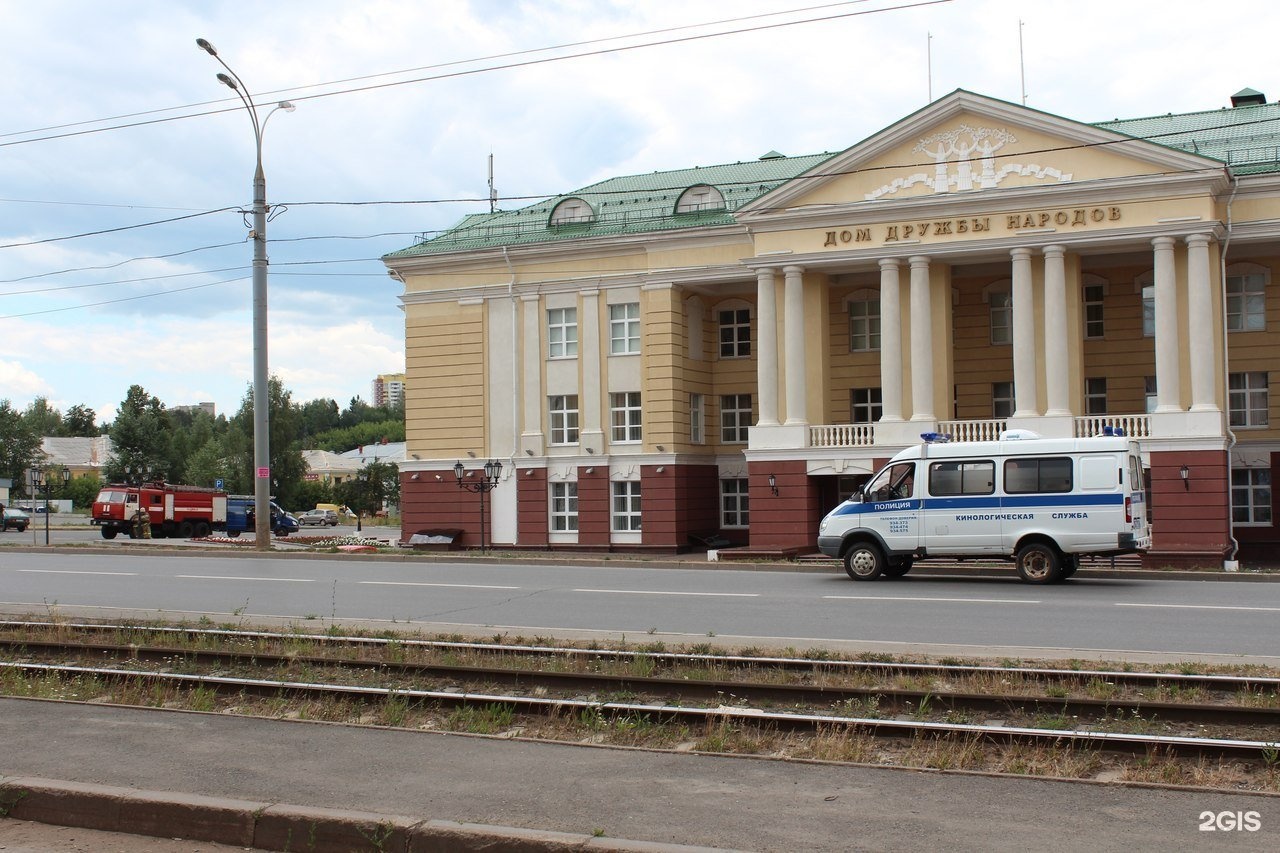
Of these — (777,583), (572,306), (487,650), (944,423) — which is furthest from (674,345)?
(487,650)

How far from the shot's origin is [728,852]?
20.9ft

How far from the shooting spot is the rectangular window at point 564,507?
133ft

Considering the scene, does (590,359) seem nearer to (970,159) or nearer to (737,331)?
(737,331)

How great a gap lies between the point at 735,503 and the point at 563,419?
652 centimetres

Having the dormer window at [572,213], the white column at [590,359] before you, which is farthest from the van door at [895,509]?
the dormer window at [572,213]

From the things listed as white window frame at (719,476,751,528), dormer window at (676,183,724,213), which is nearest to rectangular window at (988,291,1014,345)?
dormer window at (676,183,724,213)

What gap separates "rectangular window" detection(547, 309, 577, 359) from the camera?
134 feet

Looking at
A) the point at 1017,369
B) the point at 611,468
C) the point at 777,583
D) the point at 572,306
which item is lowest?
the point at 777,583

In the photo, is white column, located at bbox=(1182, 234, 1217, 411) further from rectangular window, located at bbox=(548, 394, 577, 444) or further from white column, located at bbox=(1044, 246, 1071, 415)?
rectangular window, located at bbox=(548, 394, 577, 444)

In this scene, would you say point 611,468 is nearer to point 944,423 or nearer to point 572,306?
point 572,306

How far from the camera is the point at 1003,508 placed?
22.8m

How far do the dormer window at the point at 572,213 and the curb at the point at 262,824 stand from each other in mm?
34617

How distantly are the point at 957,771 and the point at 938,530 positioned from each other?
51.5 ft

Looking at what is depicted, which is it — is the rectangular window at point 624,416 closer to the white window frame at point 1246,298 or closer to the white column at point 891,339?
the white column at point 891,339
